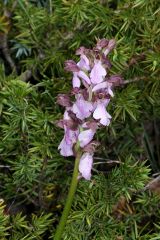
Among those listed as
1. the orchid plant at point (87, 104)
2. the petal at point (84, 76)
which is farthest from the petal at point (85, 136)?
the petal at point (84, 76)

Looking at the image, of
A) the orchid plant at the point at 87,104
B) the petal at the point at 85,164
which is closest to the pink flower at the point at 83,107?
the orchid plant at the point at 87,104

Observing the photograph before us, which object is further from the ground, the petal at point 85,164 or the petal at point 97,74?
the petal at point 97,74

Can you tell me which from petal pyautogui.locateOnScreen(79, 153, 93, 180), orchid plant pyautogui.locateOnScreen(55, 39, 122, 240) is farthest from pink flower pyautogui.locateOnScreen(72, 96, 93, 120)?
petal pyautogui.locateOnScreen(79, 153, 93, 180)

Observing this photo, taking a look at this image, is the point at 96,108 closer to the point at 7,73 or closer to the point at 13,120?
the point at 13,120

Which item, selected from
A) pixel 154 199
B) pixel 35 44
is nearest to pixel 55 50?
pixel 35 44

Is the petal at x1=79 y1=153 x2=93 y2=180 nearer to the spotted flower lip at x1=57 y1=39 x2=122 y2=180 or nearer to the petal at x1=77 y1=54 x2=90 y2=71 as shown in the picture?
the spotted flower lip at x1=57 y1=39 x2=122 y2=180

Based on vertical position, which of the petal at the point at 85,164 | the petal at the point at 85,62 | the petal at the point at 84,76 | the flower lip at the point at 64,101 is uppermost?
the petal at the point at 85,62

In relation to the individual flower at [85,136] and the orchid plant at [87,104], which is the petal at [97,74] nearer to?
the orchid plant at [87,104]

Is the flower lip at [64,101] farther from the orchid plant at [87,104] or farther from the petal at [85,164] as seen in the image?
the petal at [85,164]
